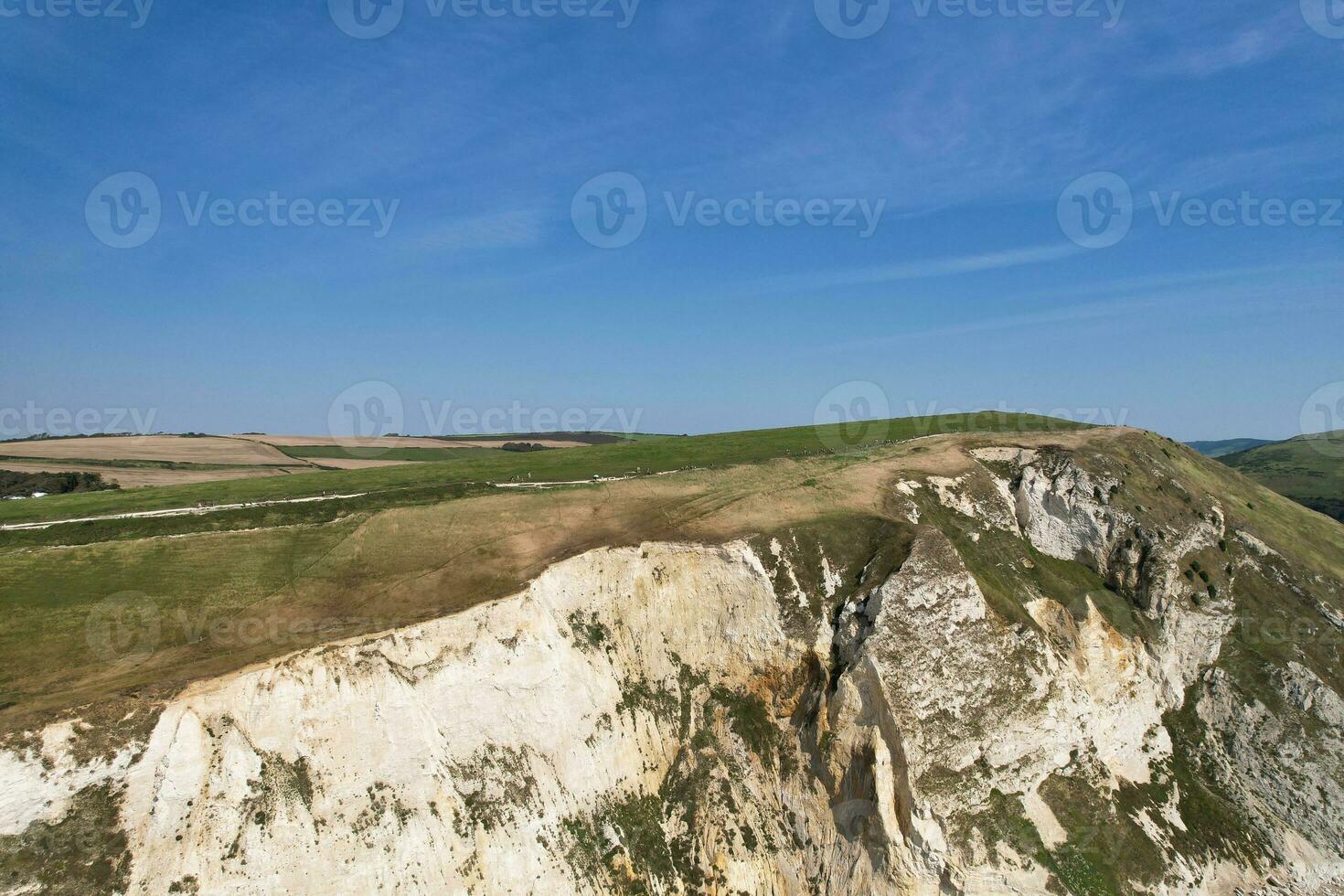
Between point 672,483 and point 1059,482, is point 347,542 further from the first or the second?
point 1059,482

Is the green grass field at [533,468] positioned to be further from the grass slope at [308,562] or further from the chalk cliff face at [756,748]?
the chalk cliff face at [756,748]

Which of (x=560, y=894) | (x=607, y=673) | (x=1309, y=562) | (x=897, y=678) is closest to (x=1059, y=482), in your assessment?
(x=1309, y=562)

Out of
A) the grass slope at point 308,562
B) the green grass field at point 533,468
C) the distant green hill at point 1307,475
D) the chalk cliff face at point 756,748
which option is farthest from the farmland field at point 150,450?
the distant green hill at point 1307,475

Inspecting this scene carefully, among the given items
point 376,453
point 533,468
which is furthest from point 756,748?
point 376,453

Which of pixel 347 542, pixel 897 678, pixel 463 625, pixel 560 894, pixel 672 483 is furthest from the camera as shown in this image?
pixel 672 483

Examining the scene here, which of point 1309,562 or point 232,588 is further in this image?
point 1309,562

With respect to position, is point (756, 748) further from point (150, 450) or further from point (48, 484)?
point (150, 450)
